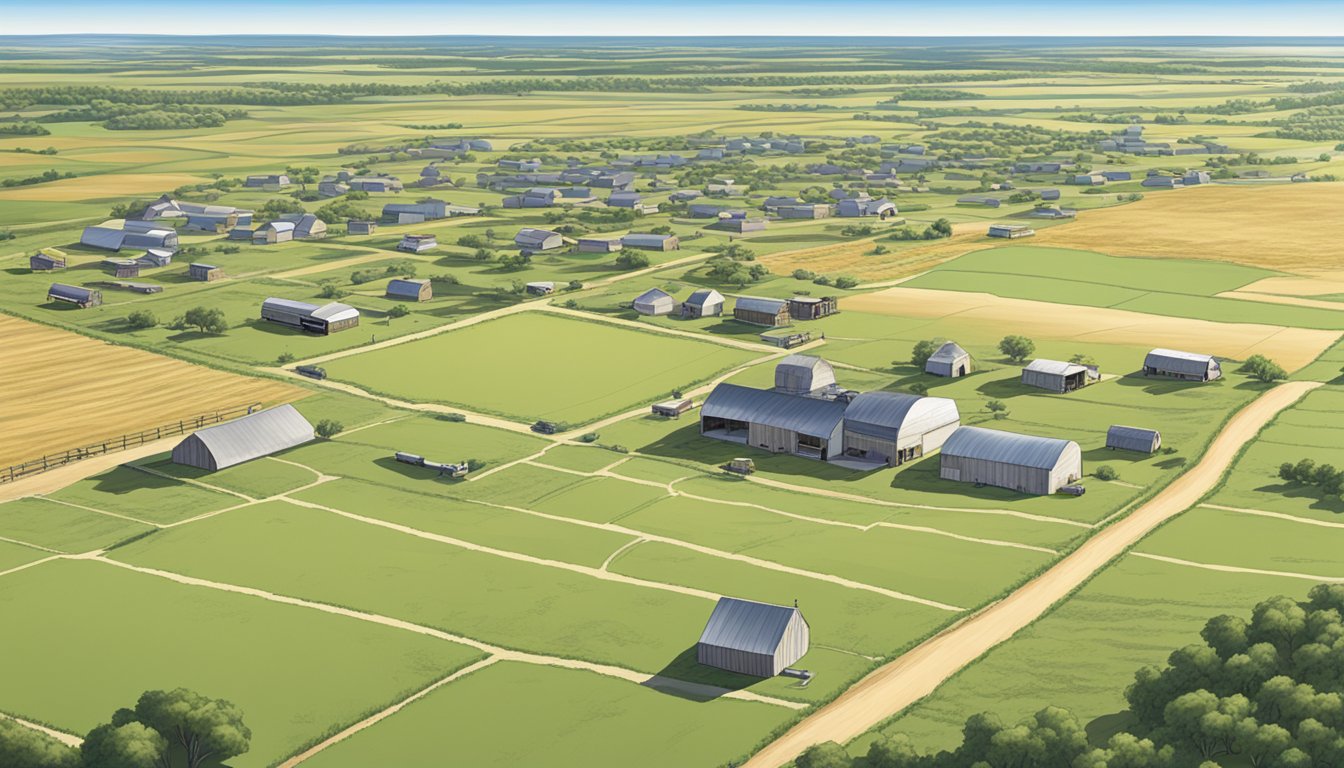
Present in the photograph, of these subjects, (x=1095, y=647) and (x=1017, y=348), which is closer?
(x=1095, y=647)

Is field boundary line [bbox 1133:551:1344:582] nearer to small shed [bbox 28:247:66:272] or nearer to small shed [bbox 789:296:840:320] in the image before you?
small shed [bbox 789:296:840:320]

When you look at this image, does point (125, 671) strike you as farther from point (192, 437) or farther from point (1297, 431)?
point (1297, 431)

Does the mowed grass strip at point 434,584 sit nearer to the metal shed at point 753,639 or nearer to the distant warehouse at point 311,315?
the metal shed at point 753,639

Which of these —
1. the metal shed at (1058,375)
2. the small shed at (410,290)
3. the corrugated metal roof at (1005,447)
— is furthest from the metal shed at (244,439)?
the metal shed at (1058,375)

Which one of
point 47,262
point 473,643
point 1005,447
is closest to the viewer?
point 473,643

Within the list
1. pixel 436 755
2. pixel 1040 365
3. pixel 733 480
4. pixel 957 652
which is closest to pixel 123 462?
pixel 733 480

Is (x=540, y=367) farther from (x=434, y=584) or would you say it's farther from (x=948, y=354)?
(x=434, y=584)

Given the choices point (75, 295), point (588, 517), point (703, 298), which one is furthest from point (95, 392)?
point (703, 298)

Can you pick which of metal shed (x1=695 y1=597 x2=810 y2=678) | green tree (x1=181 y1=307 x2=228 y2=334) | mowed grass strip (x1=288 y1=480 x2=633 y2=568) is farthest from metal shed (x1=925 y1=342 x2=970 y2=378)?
green tree (x1=181 y1=307 x2=228 y2=334)
